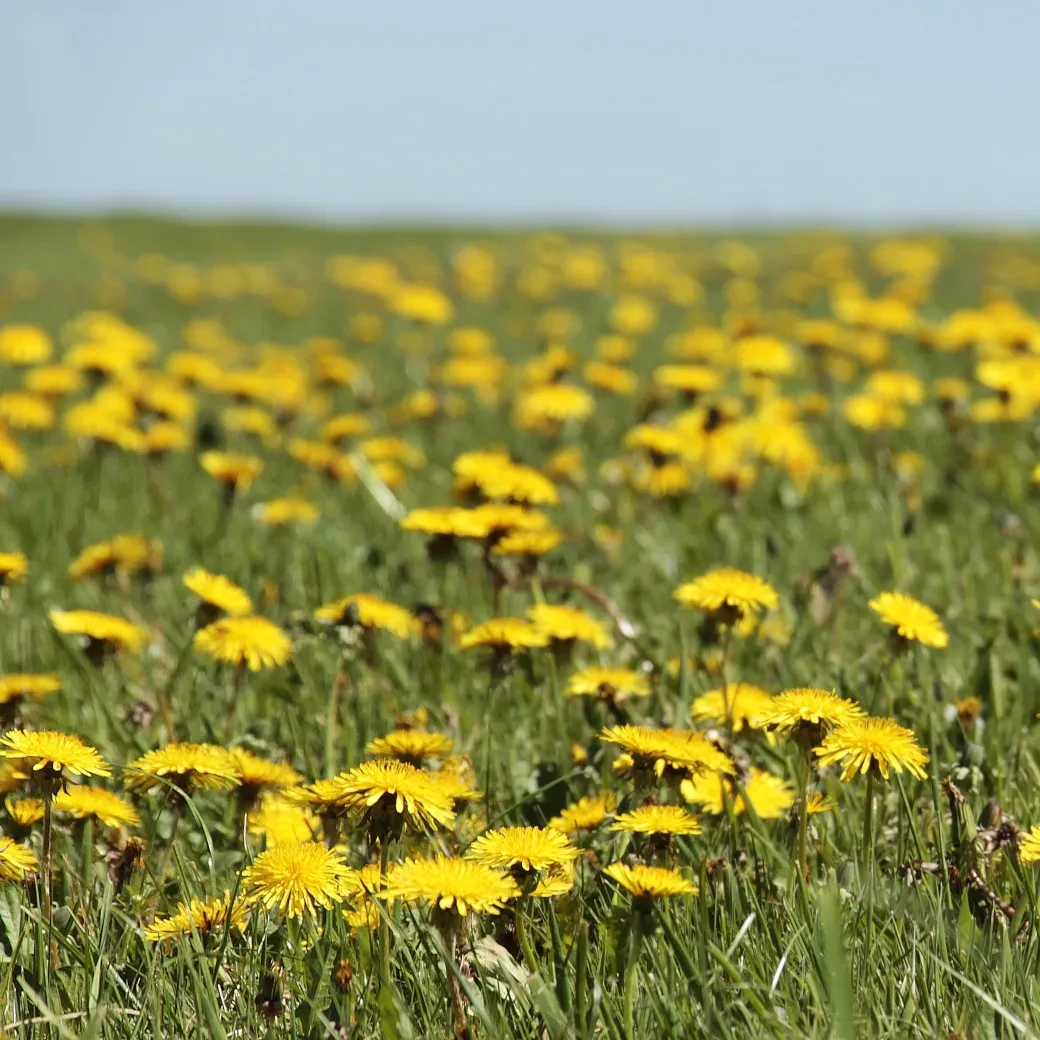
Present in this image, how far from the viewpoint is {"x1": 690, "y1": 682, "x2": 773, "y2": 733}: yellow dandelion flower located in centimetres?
187

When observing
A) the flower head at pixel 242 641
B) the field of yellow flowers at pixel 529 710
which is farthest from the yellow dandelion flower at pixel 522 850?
the flower head at pixel 242 641

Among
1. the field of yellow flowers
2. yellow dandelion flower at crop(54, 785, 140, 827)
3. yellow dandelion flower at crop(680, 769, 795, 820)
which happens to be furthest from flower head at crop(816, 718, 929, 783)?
yellow dandelion flower at crop(54, 785, 140, 827)

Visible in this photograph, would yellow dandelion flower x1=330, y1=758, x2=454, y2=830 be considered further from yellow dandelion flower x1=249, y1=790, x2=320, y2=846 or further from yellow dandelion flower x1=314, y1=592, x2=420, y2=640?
yellow dandelion flower x1=314, y1=592, x2=420, y2=640

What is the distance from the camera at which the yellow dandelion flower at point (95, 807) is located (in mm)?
1618

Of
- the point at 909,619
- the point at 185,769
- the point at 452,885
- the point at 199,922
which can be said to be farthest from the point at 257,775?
the point at 909,619

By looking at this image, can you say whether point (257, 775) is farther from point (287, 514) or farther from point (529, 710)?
point (287, 514)

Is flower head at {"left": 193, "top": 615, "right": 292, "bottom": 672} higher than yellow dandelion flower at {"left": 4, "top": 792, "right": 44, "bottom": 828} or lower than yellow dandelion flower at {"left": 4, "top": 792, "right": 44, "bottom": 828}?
higher

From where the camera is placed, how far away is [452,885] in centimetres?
126

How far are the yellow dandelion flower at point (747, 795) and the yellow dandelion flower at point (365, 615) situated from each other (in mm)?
589

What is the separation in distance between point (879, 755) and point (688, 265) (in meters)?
11.3

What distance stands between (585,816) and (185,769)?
475mm

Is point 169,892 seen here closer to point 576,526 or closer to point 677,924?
point 677,924

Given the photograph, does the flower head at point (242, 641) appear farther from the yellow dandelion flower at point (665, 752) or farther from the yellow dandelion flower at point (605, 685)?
the yellow dandelion flower at point (665, 752)

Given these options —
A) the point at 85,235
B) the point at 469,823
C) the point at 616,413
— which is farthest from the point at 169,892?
the point at 85,235
